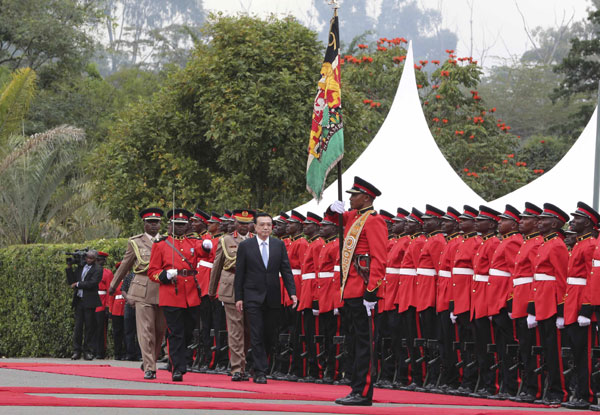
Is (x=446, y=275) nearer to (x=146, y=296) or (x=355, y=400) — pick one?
(x=355, y=400)

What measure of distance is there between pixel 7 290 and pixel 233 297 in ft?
34.8

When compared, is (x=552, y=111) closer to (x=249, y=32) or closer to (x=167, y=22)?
(x=249, y=32)

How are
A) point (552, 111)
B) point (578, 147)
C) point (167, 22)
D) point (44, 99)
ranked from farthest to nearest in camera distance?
point (167, 22), point (552, 111), point (44, 99), point (578, 147)

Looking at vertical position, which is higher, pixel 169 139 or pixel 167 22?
pixel 167 22

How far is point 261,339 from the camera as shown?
14461 millimetres

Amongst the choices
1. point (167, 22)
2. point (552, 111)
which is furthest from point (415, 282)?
point (167, 22)

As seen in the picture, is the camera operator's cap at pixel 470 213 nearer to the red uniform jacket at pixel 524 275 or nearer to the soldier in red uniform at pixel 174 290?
the red uniform jacket at pixel 524 275

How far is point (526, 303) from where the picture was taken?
12.5 metres

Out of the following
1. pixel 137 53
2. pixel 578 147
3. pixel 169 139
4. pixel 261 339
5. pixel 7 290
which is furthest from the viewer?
pixel 137 53

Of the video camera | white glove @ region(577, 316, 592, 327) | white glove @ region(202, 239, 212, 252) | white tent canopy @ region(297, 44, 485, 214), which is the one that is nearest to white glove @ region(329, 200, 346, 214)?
white glove @ region(577, 316, 592, 327)

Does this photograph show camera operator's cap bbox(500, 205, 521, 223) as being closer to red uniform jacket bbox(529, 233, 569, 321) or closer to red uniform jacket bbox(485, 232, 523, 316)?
red uniform jacket bbox(485, 232, 523, 316)

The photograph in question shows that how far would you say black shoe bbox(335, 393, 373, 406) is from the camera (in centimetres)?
1131

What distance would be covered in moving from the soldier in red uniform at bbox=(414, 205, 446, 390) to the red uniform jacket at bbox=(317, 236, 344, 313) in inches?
45.9

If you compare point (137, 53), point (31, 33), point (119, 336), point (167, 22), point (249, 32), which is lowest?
point (119, 336)
